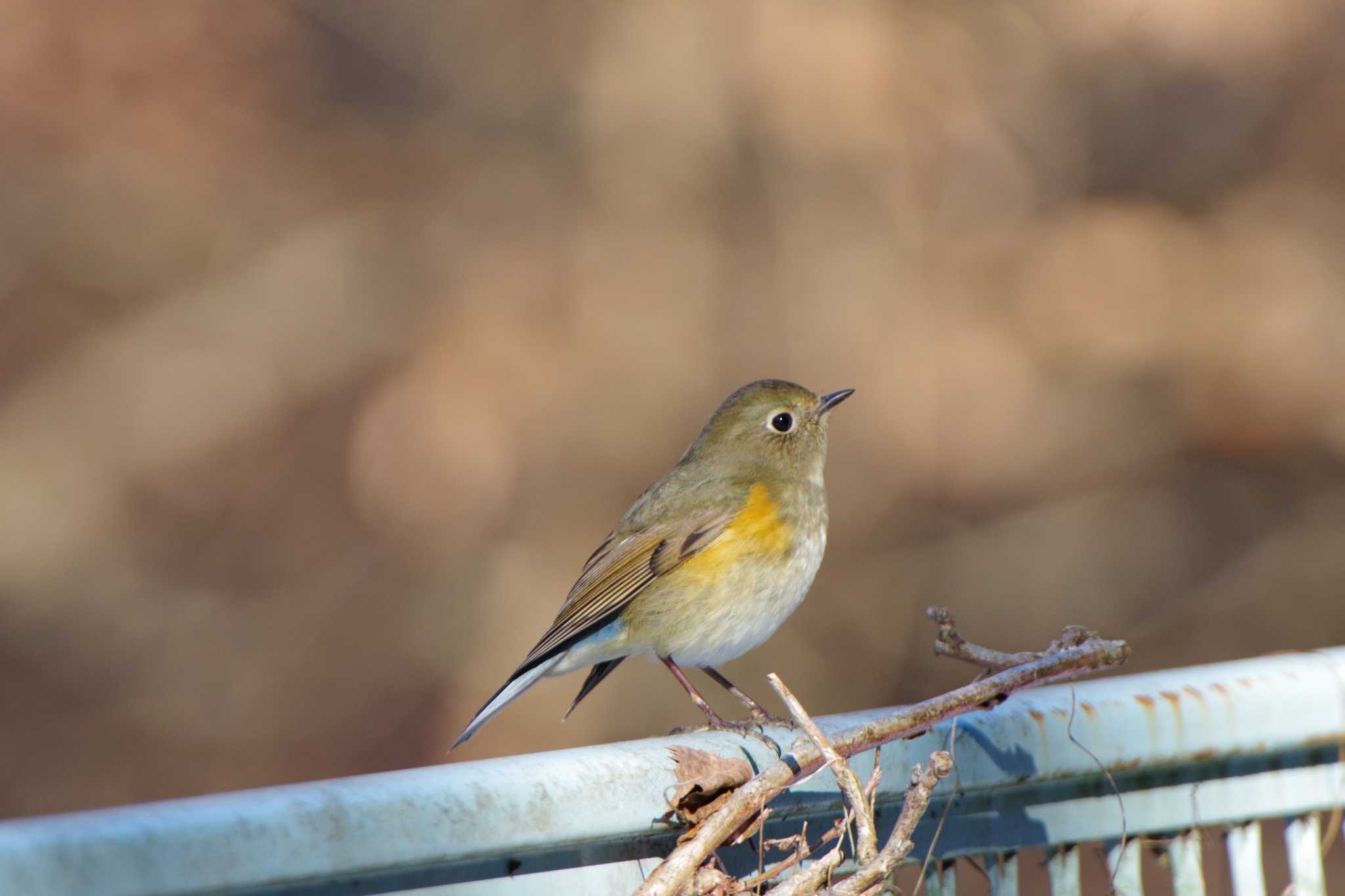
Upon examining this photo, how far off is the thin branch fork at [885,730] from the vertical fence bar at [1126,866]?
22 cm

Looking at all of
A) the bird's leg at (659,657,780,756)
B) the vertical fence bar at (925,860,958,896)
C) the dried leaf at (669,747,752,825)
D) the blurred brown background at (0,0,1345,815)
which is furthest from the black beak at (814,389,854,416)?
the blurred brown background at (0,0,1345,815)

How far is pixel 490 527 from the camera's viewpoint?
524 centimetres

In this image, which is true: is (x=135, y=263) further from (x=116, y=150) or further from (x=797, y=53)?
(x=797, y=53)

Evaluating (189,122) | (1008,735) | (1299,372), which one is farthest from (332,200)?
(1008,735)

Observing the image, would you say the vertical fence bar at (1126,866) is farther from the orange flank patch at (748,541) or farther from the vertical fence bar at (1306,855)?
the orange flank patch at (748,541)

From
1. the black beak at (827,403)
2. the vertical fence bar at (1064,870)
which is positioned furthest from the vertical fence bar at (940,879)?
the black beak at (827,403)

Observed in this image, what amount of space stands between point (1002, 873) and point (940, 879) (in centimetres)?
9

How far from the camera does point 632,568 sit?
3.18 meters

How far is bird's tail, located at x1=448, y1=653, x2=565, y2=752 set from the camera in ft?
9.16

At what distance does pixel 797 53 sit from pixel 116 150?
2374 mm

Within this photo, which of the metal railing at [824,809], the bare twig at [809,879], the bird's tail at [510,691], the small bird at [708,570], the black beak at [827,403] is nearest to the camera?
the metal railing at [824,809]

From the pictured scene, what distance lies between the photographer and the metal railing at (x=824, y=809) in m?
1.31

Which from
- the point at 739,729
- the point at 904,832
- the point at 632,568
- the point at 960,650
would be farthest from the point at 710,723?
the point at 904,832

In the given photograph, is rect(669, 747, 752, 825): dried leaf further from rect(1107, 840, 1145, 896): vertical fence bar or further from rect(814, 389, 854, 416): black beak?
rect(814, 389, 854, 416): black beak
